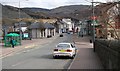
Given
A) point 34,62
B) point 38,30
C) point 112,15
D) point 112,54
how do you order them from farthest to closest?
point 38,30 < point 34,62 < point 112,54 < point 112,15

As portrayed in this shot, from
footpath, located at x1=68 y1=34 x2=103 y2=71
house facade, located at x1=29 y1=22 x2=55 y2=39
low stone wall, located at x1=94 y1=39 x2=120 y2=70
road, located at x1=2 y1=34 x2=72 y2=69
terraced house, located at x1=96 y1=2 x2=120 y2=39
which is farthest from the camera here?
house facade, located at x1=29 y1=22 x2=55 y2=39

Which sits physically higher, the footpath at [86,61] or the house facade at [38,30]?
the house facade at [38,30]

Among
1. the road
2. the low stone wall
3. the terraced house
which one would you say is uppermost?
the terraced house

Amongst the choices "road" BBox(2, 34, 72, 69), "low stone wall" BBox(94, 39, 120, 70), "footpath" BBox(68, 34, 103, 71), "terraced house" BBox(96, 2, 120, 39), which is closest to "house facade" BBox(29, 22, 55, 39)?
"footpath" BBox(68, 34, 103, 71)

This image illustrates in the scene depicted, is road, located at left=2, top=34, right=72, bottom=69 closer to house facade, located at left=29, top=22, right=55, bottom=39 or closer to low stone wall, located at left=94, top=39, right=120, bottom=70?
low stone wall, located at left=94, top=39, right=120, bottom=70

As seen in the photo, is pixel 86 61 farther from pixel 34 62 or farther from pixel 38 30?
pixel 38 30

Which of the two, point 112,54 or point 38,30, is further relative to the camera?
point 38,30

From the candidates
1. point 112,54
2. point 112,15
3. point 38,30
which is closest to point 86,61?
point 112,54

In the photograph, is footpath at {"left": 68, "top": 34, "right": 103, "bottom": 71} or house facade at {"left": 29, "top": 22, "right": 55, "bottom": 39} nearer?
footpath at {"left": 68, "top": 34, "right": 103, "bottom": 71}

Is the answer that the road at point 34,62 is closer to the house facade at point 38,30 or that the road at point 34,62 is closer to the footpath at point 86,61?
the footpath at point 86,61

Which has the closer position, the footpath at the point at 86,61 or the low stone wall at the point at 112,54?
the low stone wall at the point at 112,54

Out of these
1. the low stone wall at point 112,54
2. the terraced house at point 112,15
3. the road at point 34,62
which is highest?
the terraced house at point 112,15

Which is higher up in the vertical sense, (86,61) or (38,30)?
(38,30)

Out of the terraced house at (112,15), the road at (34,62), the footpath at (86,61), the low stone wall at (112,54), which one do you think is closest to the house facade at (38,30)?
the footpath at (86,61)
